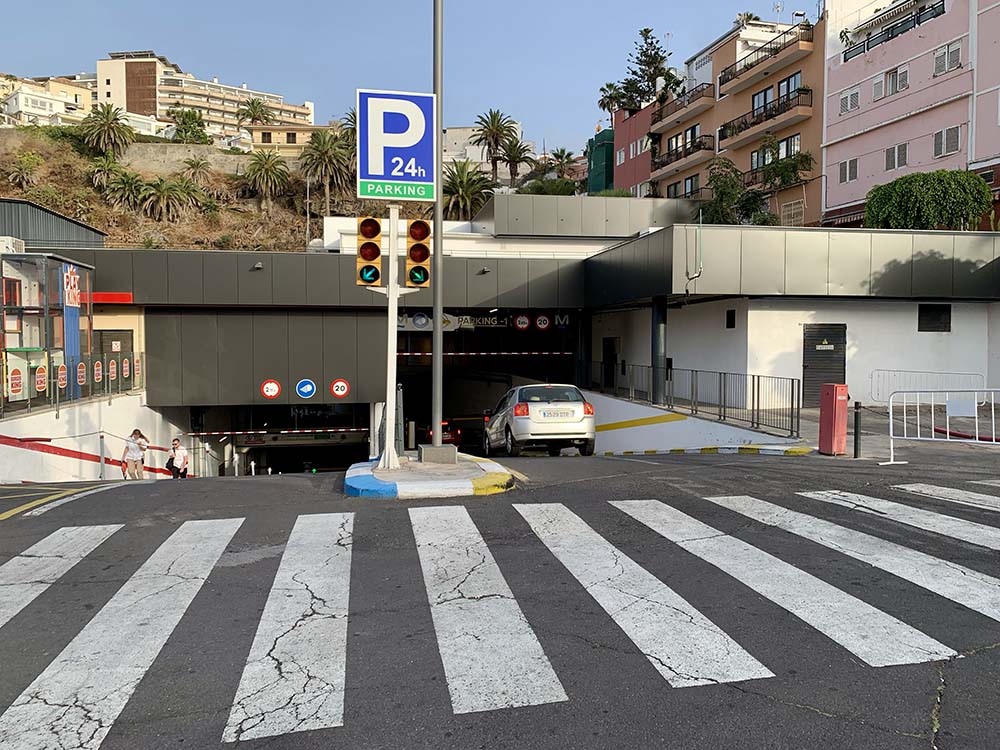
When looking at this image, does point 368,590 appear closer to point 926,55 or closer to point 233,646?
point 233,646

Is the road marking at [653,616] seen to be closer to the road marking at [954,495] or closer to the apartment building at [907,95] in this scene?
the road marking at [954,495]

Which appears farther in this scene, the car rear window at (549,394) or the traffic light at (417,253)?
the car rear window at (549,394)

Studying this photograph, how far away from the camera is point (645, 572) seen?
20.2 feet

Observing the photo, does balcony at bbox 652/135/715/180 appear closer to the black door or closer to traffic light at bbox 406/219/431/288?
the black door

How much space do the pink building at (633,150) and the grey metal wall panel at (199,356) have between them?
42972 millimetres

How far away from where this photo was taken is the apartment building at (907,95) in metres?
31.5

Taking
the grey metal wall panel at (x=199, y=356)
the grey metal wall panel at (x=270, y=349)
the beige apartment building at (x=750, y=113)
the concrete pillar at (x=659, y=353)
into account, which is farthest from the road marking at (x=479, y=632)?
the beige apartment building at (x=750, y=113)

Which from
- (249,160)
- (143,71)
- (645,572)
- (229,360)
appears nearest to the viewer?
(645,572)

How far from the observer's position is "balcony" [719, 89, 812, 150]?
1682 inches

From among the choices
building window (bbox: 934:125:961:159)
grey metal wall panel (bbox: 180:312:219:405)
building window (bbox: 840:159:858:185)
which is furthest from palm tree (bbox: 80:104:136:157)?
building window (bbox: 934:125:961:159)

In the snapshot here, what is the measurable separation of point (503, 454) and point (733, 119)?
39310 mm

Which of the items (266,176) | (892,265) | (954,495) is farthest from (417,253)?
(266,176)

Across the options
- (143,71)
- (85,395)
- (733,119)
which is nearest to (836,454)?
(85,395)

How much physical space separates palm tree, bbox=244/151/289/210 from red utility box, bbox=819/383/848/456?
238 feet
